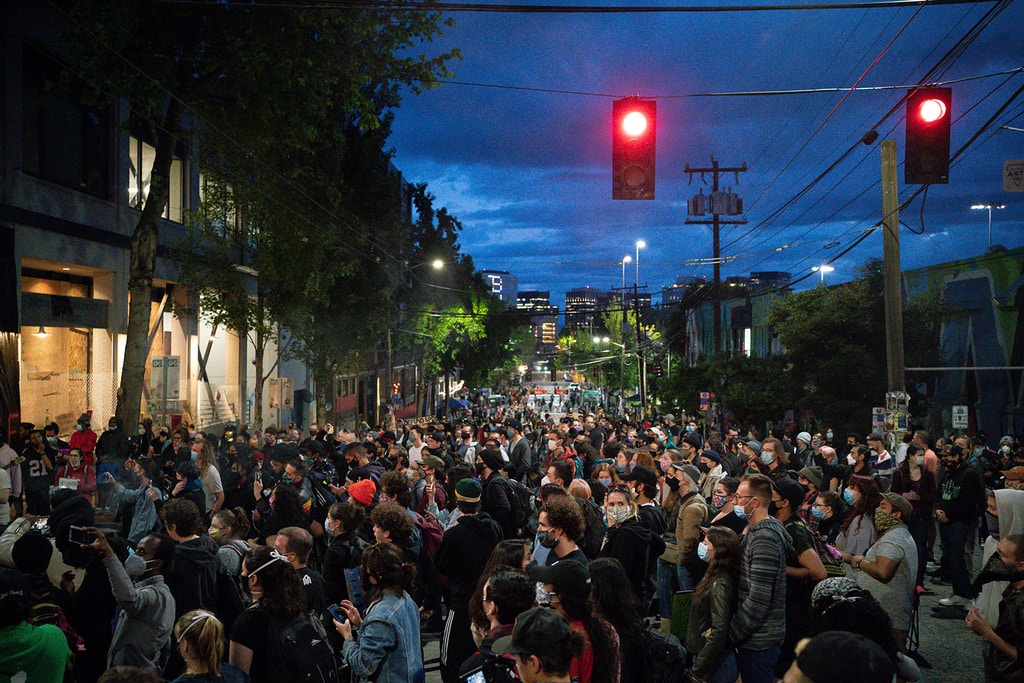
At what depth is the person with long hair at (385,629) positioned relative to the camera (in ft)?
15.9

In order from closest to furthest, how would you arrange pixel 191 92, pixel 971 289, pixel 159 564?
pixel 159 564 < pixel 191 92 < pixel 971 289

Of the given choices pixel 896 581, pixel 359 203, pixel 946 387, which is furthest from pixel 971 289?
pixel 896 581

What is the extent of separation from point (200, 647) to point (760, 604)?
342 centimetres

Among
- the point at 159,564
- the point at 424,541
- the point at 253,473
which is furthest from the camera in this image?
the point at 253,473

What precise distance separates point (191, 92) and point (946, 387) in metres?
29.6

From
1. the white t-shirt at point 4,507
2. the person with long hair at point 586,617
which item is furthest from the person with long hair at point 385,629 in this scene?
the white t-shirt at point 4,507

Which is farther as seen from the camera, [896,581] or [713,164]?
[713,164]

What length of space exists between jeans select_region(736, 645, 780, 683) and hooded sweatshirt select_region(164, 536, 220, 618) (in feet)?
A: 11.9

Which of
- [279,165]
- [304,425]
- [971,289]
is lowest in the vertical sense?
[304,425]

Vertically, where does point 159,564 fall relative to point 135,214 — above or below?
below

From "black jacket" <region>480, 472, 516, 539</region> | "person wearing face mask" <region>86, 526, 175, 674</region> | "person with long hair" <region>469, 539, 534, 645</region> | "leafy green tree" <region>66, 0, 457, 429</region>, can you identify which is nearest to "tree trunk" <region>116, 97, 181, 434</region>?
"leafy green tree" <region>66, 0, 457, 429</region>

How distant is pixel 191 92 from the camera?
19328mm

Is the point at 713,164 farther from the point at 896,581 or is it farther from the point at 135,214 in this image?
the point at 896,581

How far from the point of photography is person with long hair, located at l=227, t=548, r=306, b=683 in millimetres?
4750
